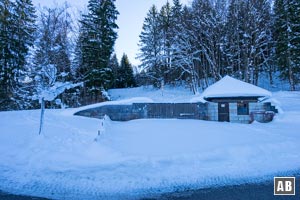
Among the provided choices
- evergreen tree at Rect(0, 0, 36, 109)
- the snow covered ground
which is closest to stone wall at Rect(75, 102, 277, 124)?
the snow covered ground

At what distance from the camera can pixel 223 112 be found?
42.8 ft

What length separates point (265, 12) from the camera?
22000 mm

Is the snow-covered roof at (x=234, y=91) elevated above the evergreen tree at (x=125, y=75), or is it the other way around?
the evergreen tree at (x=125, y=75)

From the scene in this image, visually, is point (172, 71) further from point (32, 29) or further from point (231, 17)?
point (32, 29)

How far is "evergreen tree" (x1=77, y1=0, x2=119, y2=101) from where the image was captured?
22828 millimetres

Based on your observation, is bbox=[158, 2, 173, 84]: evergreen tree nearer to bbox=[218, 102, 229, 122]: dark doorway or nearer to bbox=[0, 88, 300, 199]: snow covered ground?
bbox=[218, 102, 229, 122]: dark doorway

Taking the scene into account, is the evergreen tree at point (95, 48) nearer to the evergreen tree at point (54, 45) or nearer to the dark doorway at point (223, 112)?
the evergreen tree at point (54, 45)

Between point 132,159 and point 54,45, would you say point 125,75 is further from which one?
point 132,159

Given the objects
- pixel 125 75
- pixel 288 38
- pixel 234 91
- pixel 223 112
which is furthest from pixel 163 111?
pixel 125 75

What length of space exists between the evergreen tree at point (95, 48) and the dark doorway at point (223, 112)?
1234cm

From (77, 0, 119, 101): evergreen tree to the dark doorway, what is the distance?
40.5 feet

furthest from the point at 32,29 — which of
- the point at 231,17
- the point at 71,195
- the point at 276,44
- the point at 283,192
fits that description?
the point at 276,44

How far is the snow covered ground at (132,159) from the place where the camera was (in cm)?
443

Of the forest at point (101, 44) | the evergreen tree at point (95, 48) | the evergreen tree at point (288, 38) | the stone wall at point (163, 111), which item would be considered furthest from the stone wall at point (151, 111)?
the evergreen tree at point (288, 38)
